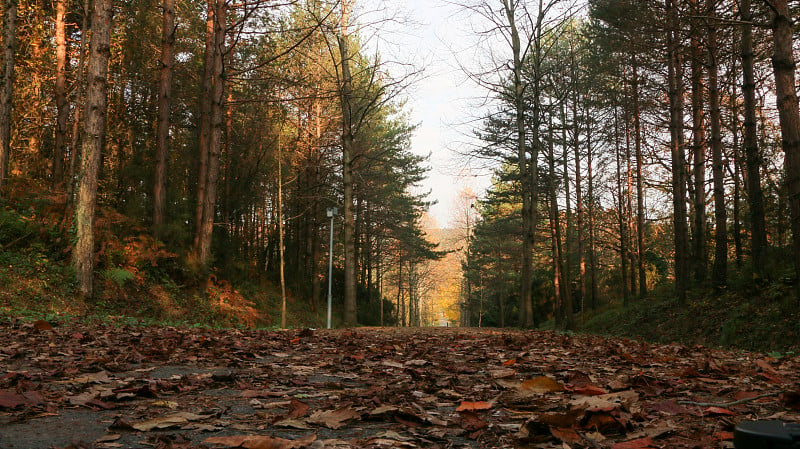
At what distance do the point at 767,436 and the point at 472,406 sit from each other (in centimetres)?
182

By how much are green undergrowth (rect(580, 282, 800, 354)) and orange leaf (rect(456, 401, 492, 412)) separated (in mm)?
6757

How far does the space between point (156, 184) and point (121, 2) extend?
932 centimetres

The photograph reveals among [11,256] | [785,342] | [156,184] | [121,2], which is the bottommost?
[785,342]

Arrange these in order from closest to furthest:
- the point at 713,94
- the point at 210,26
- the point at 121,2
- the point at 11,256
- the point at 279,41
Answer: the point at 11,256, the point at 713,94, the point at 210,26, the point at 121,2, the point at 279,41

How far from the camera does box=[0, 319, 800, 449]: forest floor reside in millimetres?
2143

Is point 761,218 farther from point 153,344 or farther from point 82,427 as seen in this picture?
point 82,427

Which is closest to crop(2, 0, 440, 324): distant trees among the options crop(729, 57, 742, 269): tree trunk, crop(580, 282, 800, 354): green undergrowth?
crop(580, 282, 800, 354): green undergrowth

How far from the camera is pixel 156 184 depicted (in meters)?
16.7

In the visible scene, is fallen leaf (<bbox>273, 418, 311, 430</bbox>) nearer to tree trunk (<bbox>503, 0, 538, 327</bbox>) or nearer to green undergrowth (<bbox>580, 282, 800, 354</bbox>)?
green undergrowth (<bbox>580, 282, 800, 354</bbox>)

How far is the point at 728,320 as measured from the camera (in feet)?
36.9

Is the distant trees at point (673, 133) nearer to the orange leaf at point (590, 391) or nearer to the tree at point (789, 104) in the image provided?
the tree at point (789, 104)

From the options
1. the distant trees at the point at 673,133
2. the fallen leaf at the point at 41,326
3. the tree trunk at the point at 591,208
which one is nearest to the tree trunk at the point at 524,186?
the distant trees at the point at 673,133

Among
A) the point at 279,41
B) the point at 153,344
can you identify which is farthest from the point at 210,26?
the point at 153,344

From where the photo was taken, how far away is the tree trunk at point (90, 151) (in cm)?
1174
